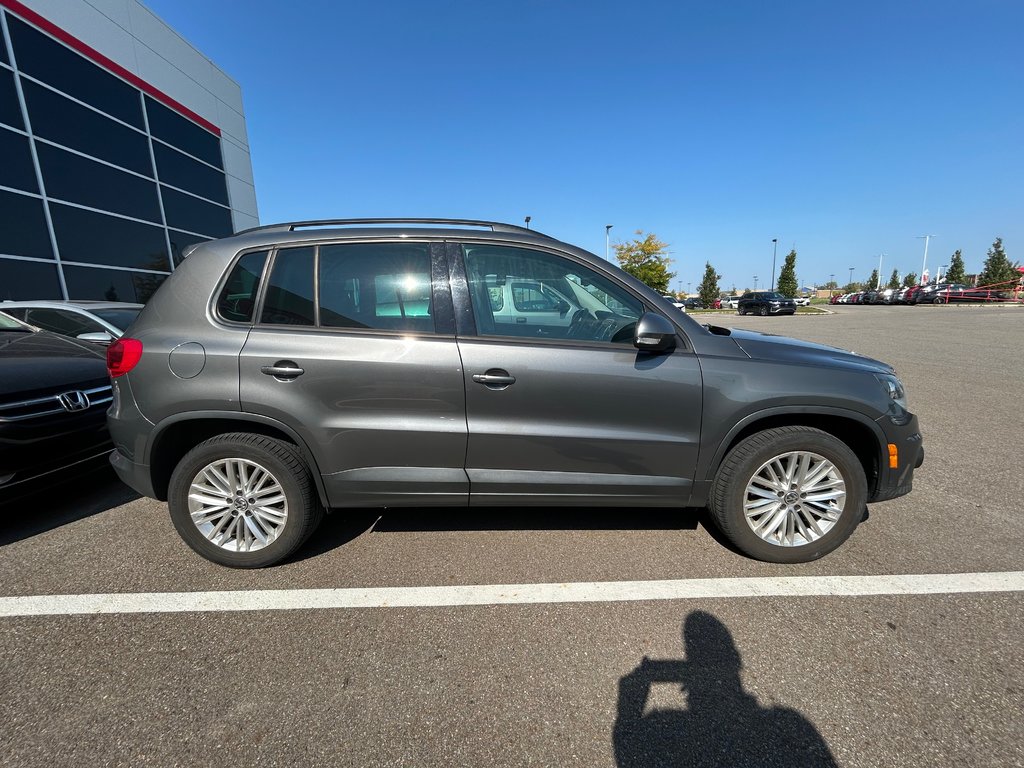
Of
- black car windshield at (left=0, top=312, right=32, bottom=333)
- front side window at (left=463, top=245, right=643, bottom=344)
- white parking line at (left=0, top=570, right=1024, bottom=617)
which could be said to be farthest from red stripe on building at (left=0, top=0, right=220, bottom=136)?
front side window at (left=463, top=245, right=643, bottom=344)

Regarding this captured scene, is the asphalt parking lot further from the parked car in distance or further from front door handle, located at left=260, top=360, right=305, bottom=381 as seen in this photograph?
the parked car in distance

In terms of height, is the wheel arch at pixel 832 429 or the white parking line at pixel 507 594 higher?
the wheel arch at pixel 832 429

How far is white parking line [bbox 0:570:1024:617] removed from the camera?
2375 millimetres

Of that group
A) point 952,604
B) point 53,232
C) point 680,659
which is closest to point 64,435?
point 680,659

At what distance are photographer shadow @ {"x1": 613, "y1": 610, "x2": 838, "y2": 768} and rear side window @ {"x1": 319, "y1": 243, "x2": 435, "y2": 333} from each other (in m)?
1.95

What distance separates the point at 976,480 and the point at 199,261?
229 inches

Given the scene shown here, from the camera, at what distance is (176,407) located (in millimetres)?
2529

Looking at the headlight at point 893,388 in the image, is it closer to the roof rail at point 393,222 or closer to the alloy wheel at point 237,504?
the roof rail at point 393,222

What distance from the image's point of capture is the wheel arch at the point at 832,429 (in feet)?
8.54

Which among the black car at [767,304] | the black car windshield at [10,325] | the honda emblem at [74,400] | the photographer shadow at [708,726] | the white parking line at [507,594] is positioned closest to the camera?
the photographer shadow at [708,726]

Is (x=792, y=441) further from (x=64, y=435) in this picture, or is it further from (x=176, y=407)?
(x=64, y=435)

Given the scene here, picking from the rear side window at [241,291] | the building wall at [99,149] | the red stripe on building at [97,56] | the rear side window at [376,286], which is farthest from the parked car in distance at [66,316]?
the red stripe on building at [97,56]

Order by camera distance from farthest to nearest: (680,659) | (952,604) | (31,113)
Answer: (31,113), (952,604), (680,659)

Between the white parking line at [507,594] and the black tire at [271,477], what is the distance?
0.24 metres
